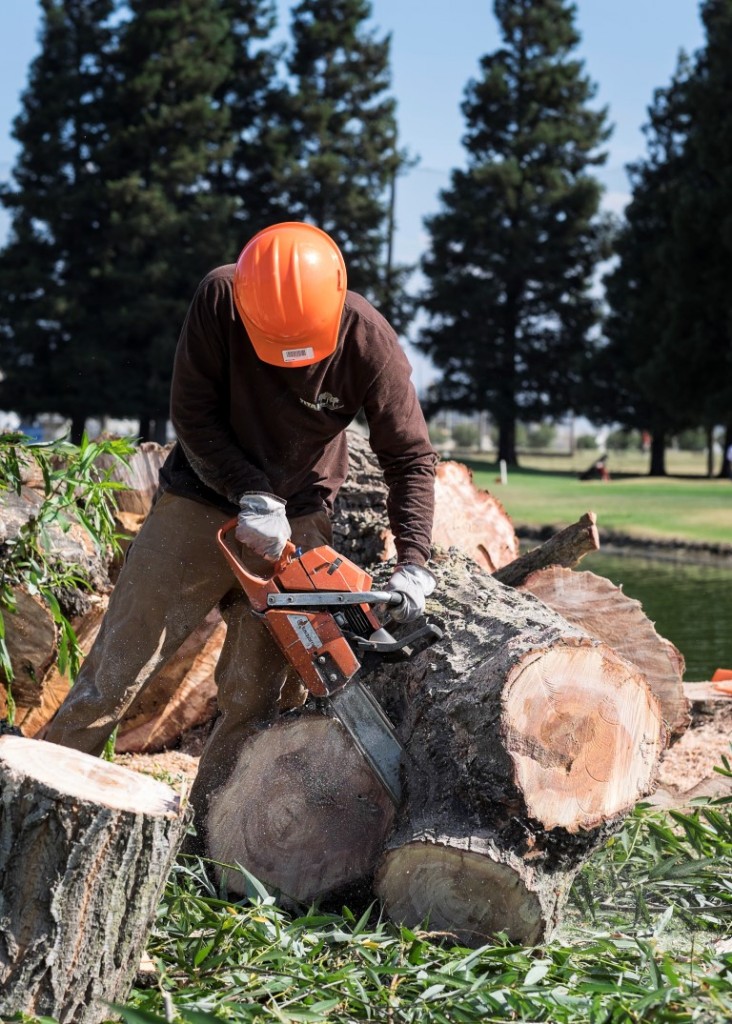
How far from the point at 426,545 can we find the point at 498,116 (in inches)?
1418

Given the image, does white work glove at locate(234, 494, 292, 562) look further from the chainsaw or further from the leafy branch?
the leafy branch

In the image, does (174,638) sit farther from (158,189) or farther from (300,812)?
(158,189)

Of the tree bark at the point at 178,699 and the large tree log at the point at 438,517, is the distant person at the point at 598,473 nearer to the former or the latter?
the large tree log at the point at 438,517

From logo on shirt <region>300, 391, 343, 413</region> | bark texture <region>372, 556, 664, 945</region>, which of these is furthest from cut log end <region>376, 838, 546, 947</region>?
logo on shirt <region>300, 391, 343, 413</region>

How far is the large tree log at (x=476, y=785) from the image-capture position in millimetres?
2936

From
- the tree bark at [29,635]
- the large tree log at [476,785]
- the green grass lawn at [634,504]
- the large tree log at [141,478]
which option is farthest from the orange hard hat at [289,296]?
the green grass lawn at [634,504]

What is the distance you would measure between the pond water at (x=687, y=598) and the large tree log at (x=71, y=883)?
321cm

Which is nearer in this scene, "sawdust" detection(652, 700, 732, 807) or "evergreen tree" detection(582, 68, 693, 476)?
"sawdust" detection(652, 700, 732, 807)

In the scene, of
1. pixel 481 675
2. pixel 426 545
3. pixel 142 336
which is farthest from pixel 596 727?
pixel 142 336

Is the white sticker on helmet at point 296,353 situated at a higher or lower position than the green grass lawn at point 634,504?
higher

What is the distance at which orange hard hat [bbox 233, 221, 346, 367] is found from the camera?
307 centimetres

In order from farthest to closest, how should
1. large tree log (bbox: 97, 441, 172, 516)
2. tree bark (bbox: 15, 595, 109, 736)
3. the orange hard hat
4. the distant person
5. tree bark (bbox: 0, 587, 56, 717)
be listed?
the distant person, large tree log (bbox: 97, 441, 172, 516), tree bark (bbox: 15, 595, 109, 736), tree bark (bbox: 0, 587, 56, 717), the orange hard hat

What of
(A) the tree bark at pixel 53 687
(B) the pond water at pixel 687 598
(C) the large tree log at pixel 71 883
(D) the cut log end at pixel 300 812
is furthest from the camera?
(B) the pond water at pixel 687 598

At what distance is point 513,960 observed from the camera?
8.89 ft
